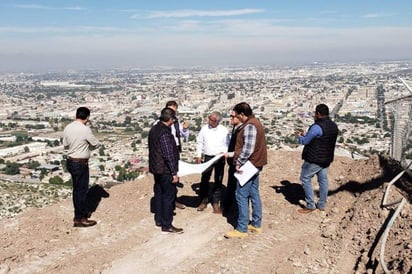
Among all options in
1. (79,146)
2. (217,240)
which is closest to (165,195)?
(217,240)

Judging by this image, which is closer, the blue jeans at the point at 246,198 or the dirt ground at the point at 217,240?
the dirt ground at the point at 217,240

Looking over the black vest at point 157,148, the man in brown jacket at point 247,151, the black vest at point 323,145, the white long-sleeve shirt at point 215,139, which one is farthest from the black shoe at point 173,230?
the black vest at point 323,145

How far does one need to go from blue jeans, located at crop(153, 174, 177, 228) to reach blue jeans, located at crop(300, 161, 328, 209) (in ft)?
6.28

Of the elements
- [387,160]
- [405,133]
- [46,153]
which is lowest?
[46,153]

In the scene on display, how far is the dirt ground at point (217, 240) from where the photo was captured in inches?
189

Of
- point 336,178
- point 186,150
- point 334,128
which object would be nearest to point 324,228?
point 334,128

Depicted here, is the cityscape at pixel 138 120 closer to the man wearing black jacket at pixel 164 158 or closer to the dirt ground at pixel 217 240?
the dirt ground at pixel 217 240

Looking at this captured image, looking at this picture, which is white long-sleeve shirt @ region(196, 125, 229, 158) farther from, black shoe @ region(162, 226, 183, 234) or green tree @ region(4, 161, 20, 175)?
green tree @ region(4, 161, 20, 175)

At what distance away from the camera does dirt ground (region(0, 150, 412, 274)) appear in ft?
15.7

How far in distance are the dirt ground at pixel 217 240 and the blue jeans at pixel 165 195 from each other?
24 centimetres

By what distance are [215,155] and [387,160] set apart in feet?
10.9

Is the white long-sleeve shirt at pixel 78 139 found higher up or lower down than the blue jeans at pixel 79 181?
higher up

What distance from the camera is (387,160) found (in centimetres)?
747

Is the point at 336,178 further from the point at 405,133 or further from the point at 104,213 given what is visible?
the point at 104,213
